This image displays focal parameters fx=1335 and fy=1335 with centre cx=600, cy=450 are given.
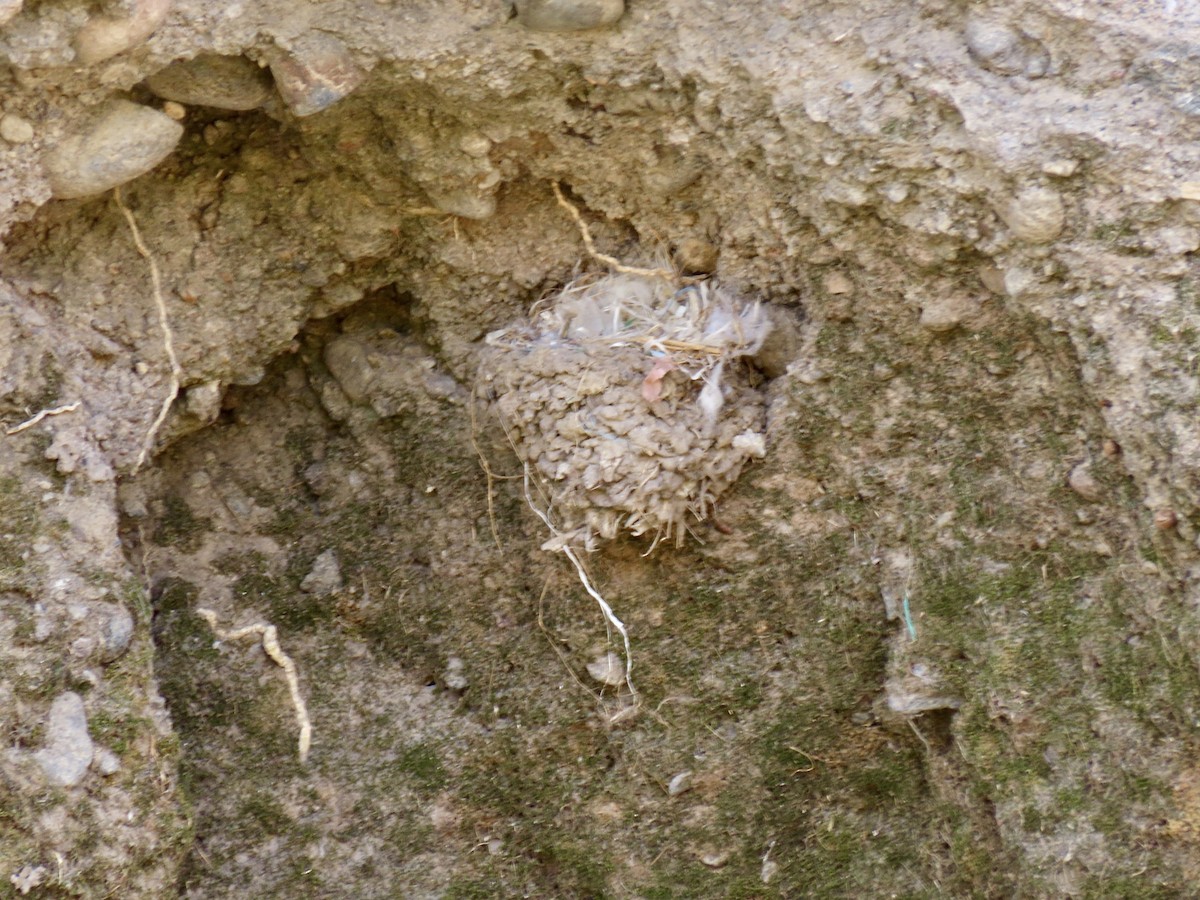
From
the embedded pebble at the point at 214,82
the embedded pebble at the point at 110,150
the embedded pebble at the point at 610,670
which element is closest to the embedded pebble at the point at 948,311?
the embedded pebble at the point at 610,670

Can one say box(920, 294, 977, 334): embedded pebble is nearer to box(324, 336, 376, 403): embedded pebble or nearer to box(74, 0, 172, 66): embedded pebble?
box(324, 336, 376, 403): embedded pebble

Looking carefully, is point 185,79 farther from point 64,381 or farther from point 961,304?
point 961,304

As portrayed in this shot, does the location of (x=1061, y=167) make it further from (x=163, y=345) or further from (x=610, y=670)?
(x=163, y=345)

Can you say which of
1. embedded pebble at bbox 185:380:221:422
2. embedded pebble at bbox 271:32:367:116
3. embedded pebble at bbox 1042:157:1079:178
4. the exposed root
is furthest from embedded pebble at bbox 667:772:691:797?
embedded pebble at bbox 271:32:367:116

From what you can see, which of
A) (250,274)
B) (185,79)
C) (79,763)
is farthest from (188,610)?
(185,79)

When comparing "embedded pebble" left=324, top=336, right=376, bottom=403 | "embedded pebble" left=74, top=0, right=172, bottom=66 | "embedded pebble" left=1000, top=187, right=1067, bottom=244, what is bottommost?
"embedded pebble" left=324, top=336, right=376, bottom=403

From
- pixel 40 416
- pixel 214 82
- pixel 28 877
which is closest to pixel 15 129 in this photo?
pixel 214 82

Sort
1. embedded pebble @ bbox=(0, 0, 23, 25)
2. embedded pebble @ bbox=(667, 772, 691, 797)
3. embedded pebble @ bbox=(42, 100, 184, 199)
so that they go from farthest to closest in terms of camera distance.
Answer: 1. embedded pebble @ bbox=(667, 772, 691, 797)
2. embedded pebble @ bbox=(42, 100, 184, 199)
3. embedded pebble @ bbox=(0, 0, 23, 25)
